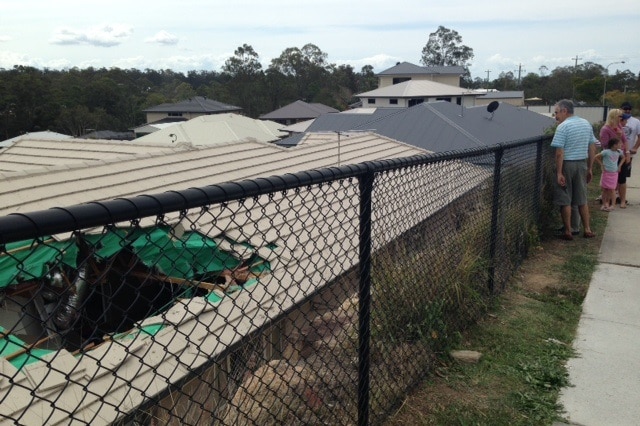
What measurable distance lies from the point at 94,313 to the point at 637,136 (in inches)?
359

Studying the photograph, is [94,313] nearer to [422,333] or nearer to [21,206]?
[21,206]

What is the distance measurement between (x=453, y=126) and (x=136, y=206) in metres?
15.7

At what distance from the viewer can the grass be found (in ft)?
10.8

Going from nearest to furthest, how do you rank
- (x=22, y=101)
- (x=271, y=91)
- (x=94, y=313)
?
1. (x=94, y=313)
2. (x=22, y=101)
3. (x=271, y=91)

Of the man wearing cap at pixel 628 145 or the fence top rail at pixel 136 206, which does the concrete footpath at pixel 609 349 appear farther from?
the man wearing cap at pixel 628 145

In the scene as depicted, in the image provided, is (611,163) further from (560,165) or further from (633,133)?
(560,165)

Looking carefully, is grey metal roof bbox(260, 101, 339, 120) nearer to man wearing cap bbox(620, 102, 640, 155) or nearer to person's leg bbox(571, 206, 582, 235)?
man wearing cap bbox(620, 102, 640, 155)

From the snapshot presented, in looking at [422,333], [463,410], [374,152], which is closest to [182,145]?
[374,152]

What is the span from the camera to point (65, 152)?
27.9 feet

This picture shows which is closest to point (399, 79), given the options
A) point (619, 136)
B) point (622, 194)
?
point (622, 194)

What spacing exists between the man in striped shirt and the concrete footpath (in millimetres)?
662

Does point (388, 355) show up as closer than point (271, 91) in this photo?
Yes

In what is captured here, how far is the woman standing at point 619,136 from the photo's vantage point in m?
Answer: 8.17

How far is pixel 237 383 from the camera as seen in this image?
9.89 ft
